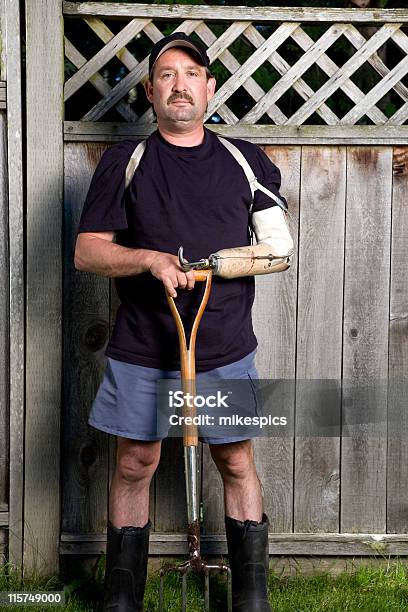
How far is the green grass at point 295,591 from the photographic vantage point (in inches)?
131

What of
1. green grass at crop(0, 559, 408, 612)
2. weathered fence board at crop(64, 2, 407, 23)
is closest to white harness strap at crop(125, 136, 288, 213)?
weathered fence board at crop(64, 2, 407, 23)

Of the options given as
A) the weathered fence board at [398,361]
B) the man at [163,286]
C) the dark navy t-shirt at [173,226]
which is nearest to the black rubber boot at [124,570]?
the man at [163,286]

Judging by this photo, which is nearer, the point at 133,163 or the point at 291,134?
the point at 133,163

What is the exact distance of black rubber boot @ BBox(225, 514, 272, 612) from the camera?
3.08 meters

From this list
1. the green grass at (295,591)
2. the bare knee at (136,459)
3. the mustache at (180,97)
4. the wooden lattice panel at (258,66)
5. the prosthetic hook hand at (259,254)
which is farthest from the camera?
the wooden lattice panel at (258,66)

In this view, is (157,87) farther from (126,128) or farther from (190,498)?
(190,498)

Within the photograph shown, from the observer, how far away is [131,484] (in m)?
3.09

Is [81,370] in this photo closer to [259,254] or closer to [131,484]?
[131,484]

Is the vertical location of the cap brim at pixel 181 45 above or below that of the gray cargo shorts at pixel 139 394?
above

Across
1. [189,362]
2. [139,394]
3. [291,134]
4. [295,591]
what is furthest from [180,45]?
[295,591]

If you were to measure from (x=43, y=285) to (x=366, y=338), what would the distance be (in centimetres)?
129

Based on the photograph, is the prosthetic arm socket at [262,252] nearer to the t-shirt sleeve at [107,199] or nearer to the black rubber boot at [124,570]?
the t-shirt sleeve at [107,199]

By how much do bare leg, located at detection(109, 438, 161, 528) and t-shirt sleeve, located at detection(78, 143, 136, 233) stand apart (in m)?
0.73

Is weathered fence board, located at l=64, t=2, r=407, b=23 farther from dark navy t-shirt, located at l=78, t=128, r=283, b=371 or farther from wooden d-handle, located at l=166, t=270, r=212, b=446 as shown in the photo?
wooden d-handle, located at l=166, t=270, r=212, b=446
